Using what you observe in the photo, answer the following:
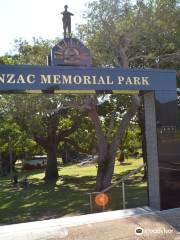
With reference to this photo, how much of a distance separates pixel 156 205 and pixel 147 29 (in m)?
9.22

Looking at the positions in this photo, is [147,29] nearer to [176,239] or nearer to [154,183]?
[154,183]

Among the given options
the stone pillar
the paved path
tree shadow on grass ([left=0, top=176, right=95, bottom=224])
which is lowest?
tree shadow on grass ([left=0, top=176, right=95, bottom=224])

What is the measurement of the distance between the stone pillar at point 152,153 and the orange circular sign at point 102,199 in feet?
4.34

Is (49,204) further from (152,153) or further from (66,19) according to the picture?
(152,153)

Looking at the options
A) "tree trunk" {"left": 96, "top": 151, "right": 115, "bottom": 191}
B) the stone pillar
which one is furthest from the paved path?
"tree trunk" {"left": 96, "top": 151, "right": 115, "bottom": 191}

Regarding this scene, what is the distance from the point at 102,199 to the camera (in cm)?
1148

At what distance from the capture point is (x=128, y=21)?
1845 cm

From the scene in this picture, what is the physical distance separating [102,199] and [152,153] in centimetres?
188

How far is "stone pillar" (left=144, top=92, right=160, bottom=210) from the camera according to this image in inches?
465

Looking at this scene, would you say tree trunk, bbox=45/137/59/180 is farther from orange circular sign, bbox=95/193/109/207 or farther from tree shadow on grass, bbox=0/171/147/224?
orange circular sign, bbox=95/193/109/207

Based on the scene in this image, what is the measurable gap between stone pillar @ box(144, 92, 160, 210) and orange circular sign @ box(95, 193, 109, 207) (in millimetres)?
1322

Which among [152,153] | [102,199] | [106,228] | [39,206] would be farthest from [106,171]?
[106,228]

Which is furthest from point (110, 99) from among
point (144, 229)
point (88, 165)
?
point (88, 165)

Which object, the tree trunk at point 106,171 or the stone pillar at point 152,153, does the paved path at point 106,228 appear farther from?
the tree trunk at point 106,171
